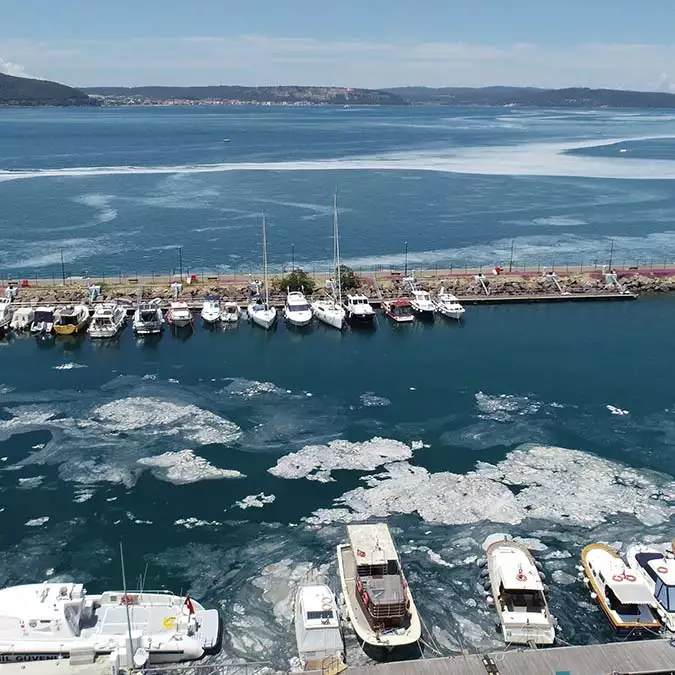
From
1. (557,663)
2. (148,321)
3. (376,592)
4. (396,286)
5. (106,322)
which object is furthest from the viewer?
(396,286)

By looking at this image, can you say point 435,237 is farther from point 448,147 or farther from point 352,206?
point 448,147

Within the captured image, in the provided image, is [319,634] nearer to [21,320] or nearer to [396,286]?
[21,320]

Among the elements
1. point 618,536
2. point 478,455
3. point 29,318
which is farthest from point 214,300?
Result: point 618,536

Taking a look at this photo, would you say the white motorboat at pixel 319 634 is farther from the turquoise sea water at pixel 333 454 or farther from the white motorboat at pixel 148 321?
the white motorboat at pixel 148 321

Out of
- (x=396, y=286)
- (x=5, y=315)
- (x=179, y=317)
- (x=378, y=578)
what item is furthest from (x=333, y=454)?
(x=5, y=315)

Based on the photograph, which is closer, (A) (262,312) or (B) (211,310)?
(A) (262,312)

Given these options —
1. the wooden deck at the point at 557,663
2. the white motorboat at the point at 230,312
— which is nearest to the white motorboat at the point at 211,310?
the white motorboat at the point at 230,312

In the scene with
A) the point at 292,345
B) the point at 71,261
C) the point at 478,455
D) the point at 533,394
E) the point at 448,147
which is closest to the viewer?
the point at 478,455
